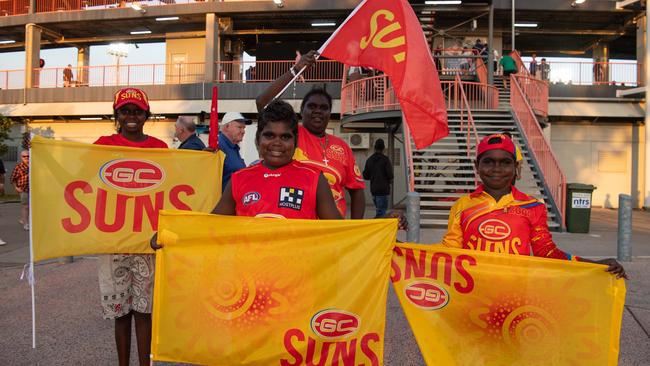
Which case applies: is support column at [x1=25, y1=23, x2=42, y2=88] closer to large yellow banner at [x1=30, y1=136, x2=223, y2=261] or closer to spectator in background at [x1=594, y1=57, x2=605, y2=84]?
large yellow banner at [x1=30, y1=136, x2=223, y2=261]

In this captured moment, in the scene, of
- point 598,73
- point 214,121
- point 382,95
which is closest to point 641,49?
point 598,73

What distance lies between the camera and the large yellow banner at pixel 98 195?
10.1 ft

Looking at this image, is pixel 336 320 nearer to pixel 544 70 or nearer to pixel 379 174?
pixel 379 174

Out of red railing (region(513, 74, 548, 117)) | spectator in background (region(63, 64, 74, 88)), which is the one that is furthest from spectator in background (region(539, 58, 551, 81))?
spectator in background (region(63, 64, 74, 88))

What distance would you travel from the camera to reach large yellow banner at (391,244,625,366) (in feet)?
8.06

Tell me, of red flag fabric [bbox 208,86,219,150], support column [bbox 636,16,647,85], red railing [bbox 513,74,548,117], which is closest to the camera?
red flag fabric [bbox 208,86,219,150]

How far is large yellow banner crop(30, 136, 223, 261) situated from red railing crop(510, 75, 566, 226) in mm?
9808

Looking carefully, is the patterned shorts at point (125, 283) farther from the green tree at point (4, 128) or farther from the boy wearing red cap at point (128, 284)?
the green tree at point (4, 128)

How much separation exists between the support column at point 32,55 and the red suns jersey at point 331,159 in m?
23.0

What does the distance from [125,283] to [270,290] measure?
1.13 meters

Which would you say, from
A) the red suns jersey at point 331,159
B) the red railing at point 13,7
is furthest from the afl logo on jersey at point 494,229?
the red railing at point 13,7

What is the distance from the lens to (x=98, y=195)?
320cm

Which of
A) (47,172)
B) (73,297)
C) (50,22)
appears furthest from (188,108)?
(47,172)

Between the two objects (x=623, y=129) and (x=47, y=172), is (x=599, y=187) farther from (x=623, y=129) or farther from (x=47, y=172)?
(x=47, y=172)
